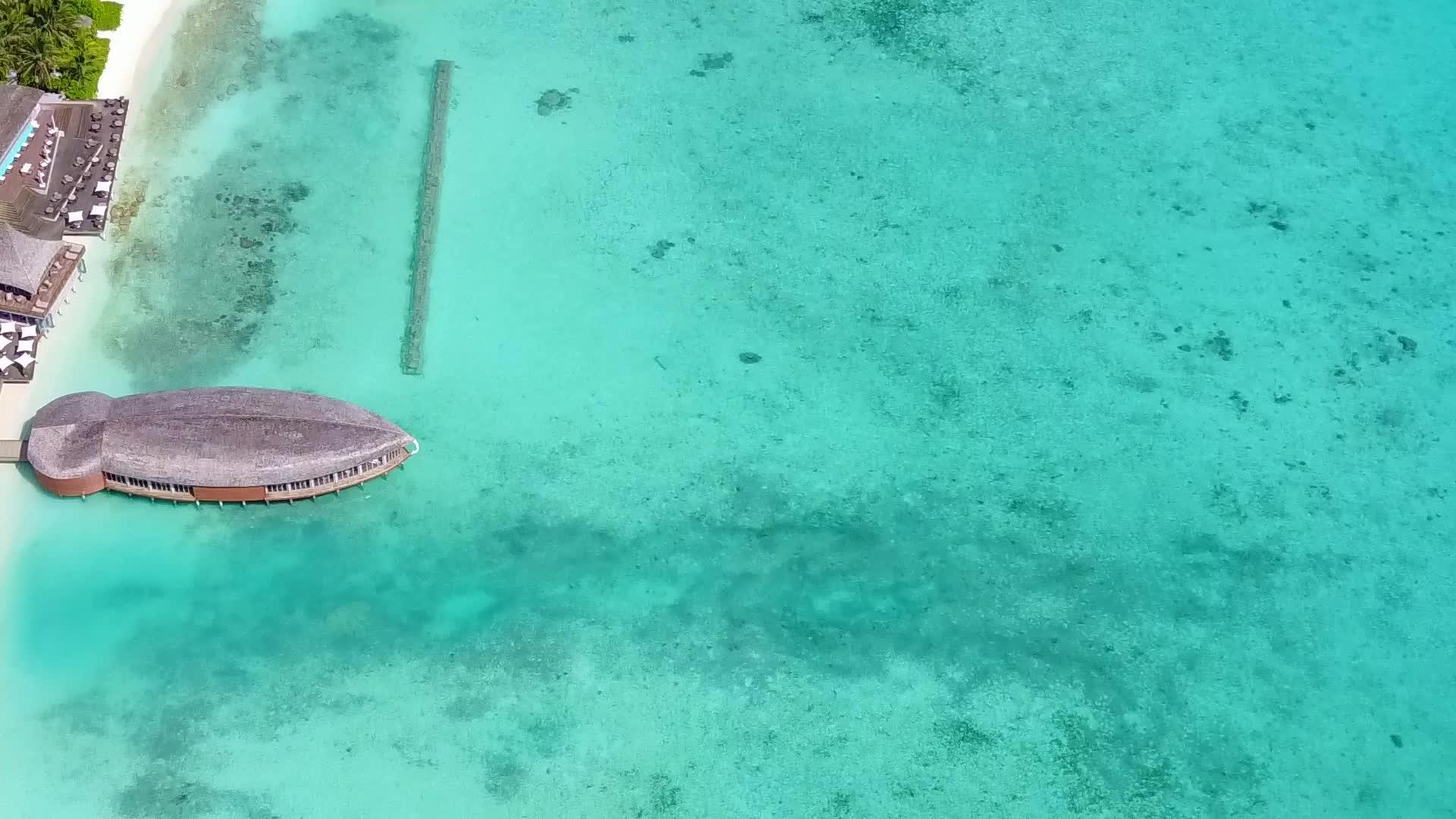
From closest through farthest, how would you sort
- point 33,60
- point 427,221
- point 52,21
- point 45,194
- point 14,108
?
point 14,108 → point 45,194 → point 427,221 → point 33,60 → point 52,21

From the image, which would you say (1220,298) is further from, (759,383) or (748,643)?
(748,643)

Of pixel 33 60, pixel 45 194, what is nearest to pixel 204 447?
pixel 45 194

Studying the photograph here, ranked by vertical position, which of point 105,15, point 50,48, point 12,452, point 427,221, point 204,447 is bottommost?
point 12,452

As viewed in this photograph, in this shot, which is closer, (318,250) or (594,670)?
(594,670)

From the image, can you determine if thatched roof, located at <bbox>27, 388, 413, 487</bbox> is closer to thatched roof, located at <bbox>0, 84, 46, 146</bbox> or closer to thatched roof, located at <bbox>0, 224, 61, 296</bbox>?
thatched roof, located at <bbox>0, 224, 61, 296</bbox>

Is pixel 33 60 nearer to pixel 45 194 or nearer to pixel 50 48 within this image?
pixel 50 48

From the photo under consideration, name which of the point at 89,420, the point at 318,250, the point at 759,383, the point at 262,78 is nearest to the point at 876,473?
the point at 759,383

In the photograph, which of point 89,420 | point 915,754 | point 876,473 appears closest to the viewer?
point 915,754
